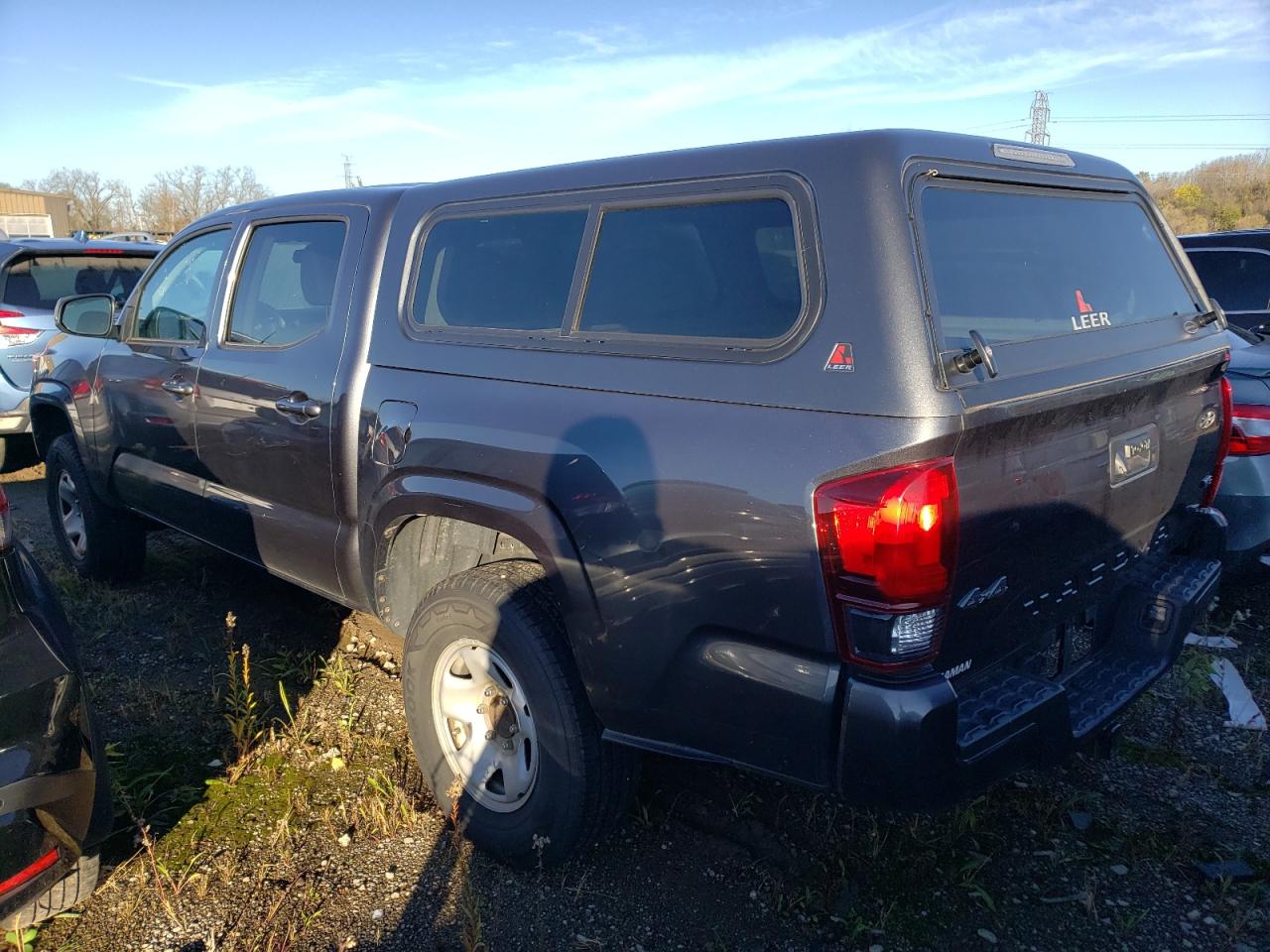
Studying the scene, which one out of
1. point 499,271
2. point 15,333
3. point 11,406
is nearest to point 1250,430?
point 499,271

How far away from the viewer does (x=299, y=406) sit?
3.33 metres

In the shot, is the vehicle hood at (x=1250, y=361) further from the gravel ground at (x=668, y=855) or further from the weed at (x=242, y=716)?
the weed at (x=242, y=716)

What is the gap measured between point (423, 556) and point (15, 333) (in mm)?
5763

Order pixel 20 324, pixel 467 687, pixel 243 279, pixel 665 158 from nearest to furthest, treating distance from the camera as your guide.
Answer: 1. pixel 665 158
2. pixel 467 687
3. pixel 243 279
4. pixel 20 324

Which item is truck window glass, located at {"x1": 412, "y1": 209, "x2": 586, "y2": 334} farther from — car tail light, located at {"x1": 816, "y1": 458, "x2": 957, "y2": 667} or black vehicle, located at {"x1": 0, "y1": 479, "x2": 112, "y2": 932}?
black vehicle, located at {"x1": 0, "y1": 479, "x2": 112, "y2": 932}

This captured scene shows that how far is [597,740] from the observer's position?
2.57 m

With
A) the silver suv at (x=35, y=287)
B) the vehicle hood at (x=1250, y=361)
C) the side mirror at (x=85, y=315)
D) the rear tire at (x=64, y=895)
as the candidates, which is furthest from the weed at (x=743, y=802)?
the silver suv at (x=35, y=287)

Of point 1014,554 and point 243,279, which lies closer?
point 1014,554

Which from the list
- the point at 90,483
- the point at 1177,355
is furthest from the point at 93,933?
the point at 1177,355

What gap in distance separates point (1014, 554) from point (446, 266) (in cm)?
199

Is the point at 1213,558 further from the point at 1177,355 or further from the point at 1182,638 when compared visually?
the point at 1177,355

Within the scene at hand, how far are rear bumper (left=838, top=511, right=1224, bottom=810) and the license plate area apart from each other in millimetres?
372

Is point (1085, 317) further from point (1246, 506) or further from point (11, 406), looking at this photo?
point (11, 406)

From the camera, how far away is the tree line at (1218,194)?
28938 millimetres
